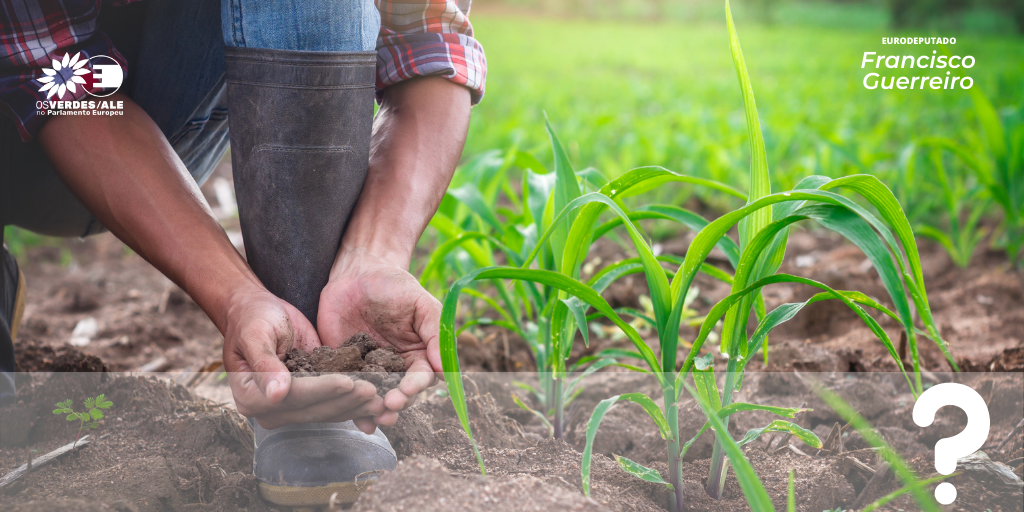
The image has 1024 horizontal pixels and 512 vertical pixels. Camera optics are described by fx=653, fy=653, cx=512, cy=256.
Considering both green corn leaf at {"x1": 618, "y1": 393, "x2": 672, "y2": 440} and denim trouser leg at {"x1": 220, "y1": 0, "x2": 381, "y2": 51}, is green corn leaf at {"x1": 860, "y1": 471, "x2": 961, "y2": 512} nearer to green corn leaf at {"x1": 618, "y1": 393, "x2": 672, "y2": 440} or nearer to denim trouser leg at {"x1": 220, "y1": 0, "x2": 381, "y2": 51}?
green corn leaf at {"x1": 618, "y1": 393, "x2": 672, "y2": 440}

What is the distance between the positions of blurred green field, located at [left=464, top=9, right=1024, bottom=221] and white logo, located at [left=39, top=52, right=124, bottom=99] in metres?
0.91

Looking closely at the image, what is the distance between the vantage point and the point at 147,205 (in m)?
0.87

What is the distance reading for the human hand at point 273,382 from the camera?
0.72 metres

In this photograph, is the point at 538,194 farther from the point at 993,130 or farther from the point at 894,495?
the point at 993,130

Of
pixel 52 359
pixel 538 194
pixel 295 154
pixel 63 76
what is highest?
pixel 63 76

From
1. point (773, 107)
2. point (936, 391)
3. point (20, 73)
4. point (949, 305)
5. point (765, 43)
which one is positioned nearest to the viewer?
point (20, 73)

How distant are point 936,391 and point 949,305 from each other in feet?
2.86

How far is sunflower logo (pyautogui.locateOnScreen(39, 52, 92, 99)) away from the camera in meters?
0.89

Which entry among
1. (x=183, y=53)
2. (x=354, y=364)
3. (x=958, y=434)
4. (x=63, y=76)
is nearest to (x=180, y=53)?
(x=183, y=53)

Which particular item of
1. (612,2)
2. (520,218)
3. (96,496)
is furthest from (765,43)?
(96,496)

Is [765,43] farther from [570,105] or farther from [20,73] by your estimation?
[20,73]

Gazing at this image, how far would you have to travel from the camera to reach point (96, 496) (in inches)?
31.0

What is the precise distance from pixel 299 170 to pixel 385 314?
0.25 m

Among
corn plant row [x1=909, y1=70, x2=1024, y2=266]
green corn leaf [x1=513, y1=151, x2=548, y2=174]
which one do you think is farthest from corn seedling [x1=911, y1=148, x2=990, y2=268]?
green corn leaf [x1=513, y1=151, x2=548, y2=174]
